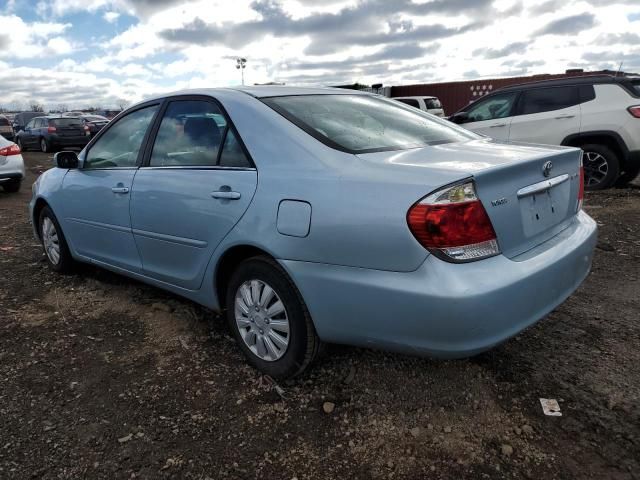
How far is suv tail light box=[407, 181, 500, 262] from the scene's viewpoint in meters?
2.07

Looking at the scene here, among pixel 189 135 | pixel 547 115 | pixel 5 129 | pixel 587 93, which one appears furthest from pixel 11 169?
pixel 5 129

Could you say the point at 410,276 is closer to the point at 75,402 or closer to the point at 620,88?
the point at 75,402

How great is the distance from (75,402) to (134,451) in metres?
0.59

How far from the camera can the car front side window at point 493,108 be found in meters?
8.40

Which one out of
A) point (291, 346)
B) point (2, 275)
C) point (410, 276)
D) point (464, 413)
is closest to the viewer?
point (410, 276)

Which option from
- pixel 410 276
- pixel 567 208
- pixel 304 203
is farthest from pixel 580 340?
pixel 304 203

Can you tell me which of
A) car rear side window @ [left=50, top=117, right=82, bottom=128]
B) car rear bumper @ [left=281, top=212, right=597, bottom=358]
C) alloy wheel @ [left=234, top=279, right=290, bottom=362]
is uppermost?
car rear side window @ [left=50, top=117, right=82, bottom=128]

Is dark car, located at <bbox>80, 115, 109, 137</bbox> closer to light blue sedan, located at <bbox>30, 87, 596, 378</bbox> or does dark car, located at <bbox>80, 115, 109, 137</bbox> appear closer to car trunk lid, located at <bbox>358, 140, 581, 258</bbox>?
light blue sedan, located at <bbox>30, 87, 596, 378</bbox>

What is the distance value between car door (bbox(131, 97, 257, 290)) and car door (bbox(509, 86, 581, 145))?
564cm

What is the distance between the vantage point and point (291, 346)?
2.65 meters

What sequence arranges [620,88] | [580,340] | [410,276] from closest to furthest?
[410,276] < [580,340] < [620,88]

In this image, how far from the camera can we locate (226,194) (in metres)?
2.78

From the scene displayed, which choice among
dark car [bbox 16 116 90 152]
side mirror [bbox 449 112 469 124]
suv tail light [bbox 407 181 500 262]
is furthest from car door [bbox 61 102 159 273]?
dark car [bbox 16 116 90 152]

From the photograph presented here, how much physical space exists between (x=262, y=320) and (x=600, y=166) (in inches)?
259
